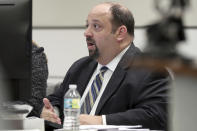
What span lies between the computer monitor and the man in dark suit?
51 centimetres

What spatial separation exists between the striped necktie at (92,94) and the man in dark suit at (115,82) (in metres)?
0.01

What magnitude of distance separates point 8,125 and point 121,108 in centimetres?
83

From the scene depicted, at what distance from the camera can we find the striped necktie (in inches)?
103

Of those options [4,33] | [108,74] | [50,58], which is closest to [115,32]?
[108,74]

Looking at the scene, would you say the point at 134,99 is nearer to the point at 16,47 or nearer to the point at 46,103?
the point at 46,103

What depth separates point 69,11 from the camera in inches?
165

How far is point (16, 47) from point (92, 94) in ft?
3.01

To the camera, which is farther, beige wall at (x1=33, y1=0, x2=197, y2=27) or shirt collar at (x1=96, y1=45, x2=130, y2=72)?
beige wall at (x1=33, y1=0, x2=197, y2=27)

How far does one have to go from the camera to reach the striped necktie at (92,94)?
263 cm

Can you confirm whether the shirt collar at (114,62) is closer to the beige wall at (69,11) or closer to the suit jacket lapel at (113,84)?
the suit jacket lapel at (113,84)

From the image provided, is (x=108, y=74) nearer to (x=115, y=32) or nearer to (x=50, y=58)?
(x=115, y=32)

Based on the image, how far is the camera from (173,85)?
860 mm

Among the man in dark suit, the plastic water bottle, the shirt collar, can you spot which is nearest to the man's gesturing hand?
the man in dark suit

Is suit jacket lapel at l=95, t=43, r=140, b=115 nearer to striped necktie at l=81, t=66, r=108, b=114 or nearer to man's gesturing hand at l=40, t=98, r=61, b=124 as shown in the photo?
striped necktie at l=81, t=66, r=108, b=114
